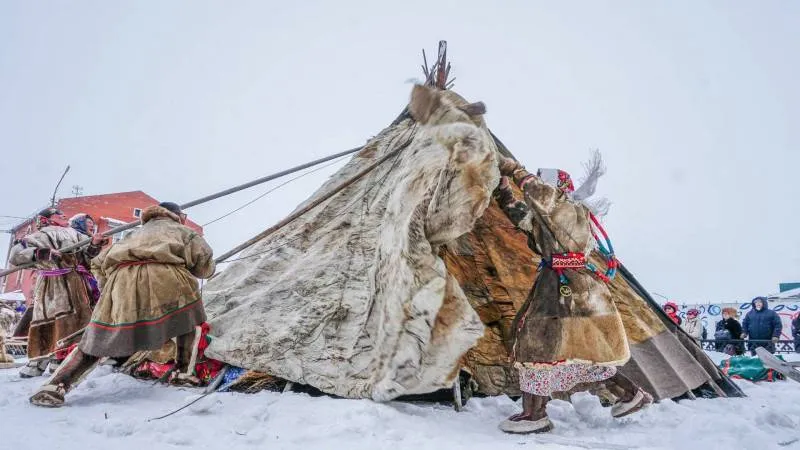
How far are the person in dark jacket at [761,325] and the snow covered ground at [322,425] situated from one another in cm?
503

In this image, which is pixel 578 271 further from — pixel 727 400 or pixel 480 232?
pixel 727 400

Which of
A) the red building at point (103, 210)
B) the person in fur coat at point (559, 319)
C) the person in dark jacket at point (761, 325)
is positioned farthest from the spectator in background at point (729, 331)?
the red building at point (103, 210)

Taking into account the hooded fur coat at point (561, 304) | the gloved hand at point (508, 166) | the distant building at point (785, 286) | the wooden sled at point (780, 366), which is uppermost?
the gloved hand at point (508, 166)

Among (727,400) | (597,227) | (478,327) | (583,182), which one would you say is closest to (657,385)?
(727,400)

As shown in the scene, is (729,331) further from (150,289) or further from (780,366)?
A: (150,289)

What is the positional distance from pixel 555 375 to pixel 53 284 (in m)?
4.29

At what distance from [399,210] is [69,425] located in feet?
6.49

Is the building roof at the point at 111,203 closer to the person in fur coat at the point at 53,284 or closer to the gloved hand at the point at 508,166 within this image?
the person in fur coat at the point at 53,284

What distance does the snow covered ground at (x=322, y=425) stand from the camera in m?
2.03

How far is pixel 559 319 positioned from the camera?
263 cm

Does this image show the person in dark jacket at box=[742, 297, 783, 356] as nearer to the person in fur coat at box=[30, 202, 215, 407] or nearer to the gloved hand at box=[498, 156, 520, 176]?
the gloved hand at box=[498, 156, 520, 176]

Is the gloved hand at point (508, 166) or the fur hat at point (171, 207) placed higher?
the gloved hand at point (508, 166)

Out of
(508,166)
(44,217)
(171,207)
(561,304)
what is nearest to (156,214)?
(171,207)

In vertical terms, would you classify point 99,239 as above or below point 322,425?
above
